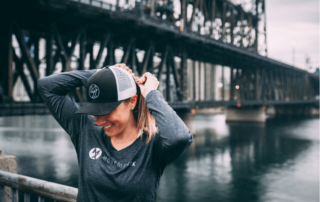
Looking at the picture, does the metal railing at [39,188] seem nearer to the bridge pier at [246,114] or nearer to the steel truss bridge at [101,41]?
the steel truss bridge at [101,41]

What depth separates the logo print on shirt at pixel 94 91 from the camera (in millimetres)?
1862

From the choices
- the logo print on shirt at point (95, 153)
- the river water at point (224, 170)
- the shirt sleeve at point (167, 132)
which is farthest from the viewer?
the river water at point (224, 170)

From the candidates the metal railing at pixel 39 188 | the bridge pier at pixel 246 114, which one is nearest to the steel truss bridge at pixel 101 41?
the bridge pier at pixel 246 114

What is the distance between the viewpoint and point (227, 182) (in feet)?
52.2

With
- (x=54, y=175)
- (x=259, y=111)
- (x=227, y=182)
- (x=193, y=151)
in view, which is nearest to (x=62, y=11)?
(x=54, y=175)

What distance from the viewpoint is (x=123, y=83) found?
1.87 m

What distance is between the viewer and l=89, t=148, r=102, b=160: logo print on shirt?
2.00m

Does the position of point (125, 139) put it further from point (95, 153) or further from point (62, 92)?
point (62, 92)

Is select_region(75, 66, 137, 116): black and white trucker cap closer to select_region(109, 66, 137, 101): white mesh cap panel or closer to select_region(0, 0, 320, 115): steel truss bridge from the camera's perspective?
select_region(109, 66, 137, 101): white mesh cap panel

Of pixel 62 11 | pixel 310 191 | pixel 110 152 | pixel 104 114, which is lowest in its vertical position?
pixel 310 191

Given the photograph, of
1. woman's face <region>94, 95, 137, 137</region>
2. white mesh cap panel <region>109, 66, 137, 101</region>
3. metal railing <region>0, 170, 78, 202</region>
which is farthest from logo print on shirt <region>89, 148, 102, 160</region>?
metal railing <region>0, 170, 78, 202</region>

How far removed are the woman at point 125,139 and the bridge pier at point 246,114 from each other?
168ft

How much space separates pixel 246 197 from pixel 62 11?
13.2m

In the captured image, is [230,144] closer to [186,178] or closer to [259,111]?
[186,178]
